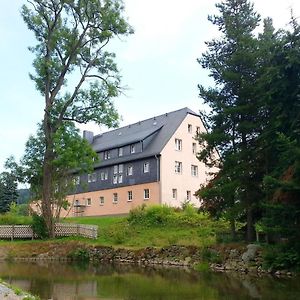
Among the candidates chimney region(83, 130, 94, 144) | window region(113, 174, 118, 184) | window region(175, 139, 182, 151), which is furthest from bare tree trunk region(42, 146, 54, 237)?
chimney region(83, 130, 94, 144)

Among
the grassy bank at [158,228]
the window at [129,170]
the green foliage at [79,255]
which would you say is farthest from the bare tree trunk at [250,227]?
the window at [129,170]

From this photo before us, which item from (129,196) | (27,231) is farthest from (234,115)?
(129,196)

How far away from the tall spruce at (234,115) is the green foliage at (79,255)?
964cm

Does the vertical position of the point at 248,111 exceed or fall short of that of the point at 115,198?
it exceeds it

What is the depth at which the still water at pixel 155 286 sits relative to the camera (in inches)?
487

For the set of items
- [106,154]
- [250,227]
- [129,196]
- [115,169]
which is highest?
[106,154]

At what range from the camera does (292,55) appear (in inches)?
691

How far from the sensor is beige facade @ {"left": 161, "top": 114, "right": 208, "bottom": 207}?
4381 cm

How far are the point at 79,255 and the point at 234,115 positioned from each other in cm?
1371

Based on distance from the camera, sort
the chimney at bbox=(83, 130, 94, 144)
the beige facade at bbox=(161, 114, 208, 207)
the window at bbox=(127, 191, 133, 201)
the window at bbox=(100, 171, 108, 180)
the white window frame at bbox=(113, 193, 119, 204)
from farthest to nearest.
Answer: the chimney at bbox=(83, 130, 94, 144), the window at bbox=(100, 171, 108, 180), the white window frame at bbox=(113, 193, 119, 204), the window at bbox=(127, 191, 133, 201), the beige facade at bbox=(161, 114, 208, 207)

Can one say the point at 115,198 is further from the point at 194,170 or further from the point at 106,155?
the point at 194,170

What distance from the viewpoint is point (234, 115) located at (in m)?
21.0

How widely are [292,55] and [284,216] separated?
6.25 m

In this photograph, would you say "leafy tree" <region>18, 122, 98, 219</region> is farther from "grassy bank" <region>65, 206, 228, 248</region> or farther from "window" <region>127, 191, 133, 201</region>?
"window" <region>127, 191, 133, 201</region>
